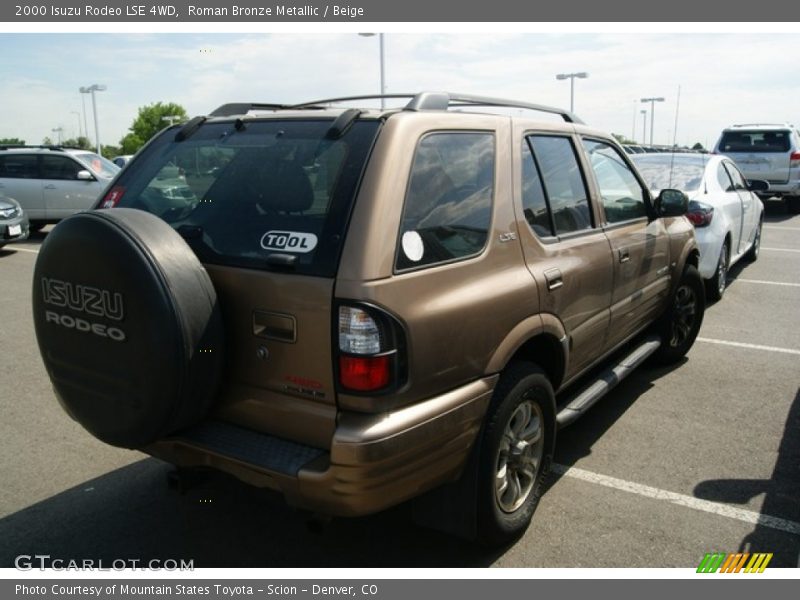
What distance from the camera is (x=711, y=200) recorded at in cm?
754

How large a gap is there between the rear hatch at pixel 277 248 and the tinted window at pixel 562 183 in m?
1.18

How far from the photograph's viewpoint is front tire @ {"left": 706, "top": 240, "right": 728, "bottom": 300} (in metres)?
7.75

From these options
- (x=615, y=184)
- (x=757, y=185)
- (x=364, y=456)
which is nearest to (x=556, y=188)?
(x=615, y=184)

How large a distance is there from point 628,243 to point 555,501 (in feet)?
5.58

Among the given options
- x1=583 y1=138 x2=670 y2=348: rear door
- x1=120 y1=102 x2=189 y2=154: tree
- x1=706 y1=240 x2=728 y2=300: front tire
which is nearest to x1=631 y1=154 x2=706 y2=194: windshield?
x1=706 y1=240 x2=728 y2=300: front tire

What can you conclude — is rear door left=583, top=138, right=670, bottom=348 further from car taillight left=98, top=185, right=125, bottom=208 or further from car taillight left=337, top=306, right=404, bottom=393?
car taillight left=98, top=185, right=125, bottom=208

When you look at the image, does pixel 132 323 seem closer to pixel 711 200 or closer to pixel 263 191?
pixel 263 191

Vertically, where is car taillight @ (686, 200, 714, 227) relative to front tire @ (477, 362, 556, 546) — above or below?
above

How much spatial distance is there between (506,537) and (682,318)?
3305mm

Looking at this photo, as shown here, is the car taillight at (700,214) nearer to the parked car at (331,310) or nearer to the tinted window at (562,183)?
the tinted window at (562,183)

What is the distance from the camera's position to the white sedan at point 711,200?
24.0ft

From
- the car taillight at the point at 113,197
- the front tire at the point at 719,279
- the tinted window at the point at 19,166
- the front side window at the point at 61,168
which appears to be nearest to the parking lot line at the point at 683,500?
the car taillight at the point at 113,197

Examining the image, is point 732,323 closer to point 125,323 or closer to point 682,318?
point 682,318

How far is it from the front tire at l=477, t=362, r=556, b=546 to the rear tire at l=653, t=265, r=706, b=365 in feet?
7.92
